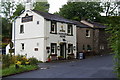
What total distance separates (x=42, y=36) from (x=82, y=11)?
1516 centimetres

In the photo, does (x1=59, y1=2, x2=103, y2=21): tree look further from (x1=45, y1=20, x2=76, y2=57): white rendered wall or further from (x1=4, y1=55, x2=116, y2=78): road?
(x1=4, y1=55, x2=116, y2=78): road

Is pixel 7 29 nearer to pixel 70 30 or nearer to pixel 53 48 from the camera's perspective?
pixel 70 30

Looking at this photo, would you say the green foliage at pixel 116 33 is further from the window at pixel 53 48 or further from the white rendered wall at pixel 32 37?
the window at pixel 53 48

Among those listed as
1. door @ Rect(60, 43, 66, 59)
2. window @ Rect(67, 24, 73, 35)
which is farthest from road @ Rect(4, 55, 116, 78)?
window @ Rect(67, 24, 73, 35)

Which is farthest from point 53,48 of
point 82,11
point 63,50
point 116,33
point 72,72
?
point 116,33

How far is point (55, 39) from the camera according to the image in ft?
73.4

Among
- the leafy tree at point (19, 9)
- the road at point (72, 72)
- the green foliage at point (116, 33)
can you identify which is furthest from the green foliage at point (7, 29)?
the green foliage at point (116, 33)

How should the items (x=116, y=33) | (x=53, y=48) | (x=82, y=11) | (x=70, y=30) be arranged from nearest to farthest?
(x=116, y=33)
(x=53, y=48)
(x=70, y=30)
(x=82, y=11)

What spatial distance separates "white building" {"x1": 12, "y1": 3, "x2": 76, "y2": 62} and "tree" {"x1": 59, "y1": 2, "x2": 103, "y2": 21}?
8465 mm

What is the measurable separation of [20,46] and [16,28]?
2592mm

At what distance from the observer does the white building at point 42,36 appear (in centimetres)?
2120

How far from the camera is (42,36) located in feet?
69.4

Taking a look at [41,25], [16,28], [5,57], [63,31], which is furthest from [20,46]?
[5,57]

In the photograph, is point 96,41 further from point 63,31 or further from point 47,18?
point 47,18
